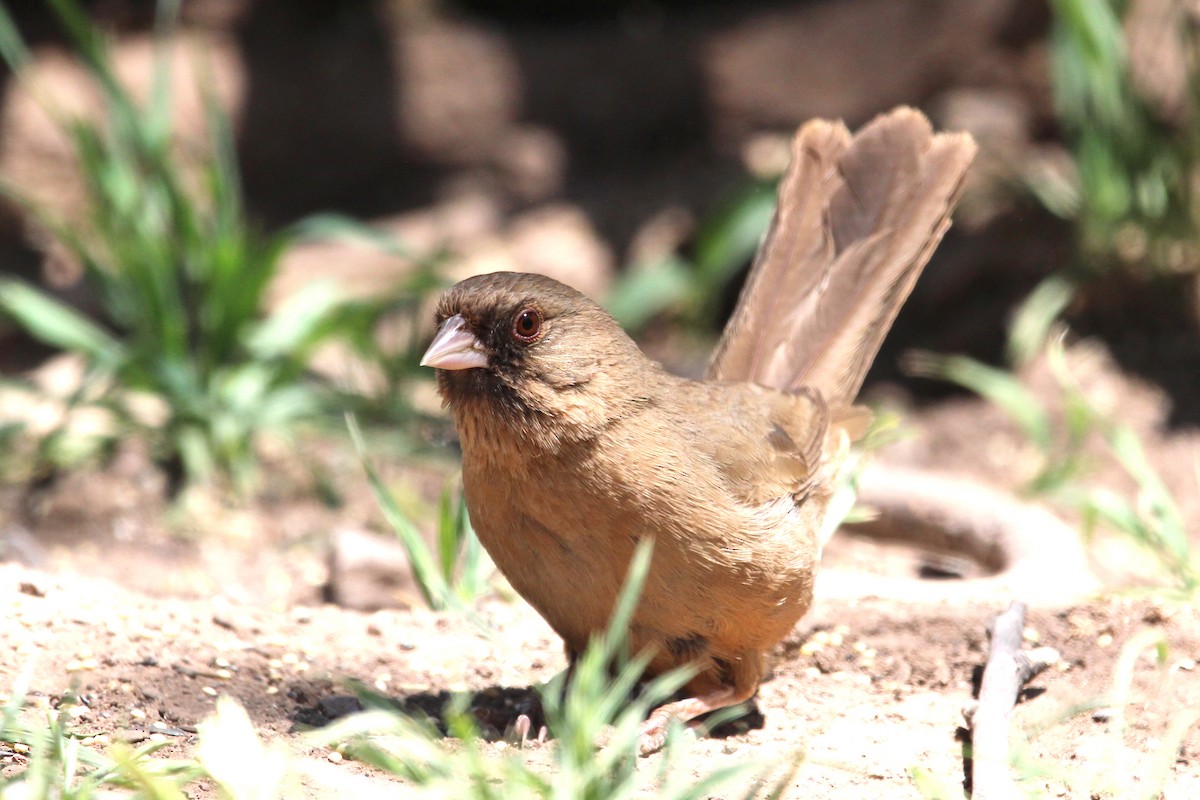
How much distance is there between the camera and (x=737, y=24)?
8.25m

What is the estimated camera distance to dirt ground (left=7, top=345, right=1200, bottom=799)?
324 cm

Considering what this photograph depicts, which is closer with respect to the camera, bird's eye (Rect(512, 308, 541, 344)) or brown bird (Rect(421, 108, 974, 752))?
brown bird (Rect(421, 108, 974, 752))

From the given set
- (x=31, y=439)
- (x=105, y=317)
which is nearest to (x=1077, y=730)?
(x=31, y=439)

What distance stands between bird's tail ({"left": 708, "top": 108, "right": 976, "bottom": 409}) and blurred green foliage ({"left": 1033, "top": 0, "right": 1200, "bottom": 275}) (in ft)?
7.47

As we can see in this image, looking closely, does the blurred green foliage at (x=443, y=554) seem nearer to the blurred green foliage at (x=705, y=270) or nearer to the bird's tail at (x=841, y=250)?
the bird's tail at (x=841, y=250)

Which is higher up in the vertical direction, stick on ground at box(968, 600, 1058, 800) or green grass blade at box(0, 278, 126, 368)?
green grass blade at box(0, 278, 126, 368)

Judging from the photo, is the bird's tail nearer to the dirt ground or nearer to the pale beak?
the dirt ground

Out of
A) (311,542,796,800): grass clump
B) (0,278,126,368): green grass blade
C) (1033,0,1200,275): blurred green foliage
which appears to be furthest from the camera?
(1033,0,1200,275): blurred green foliage

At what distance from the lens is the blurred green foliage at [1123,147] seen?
636 centimetres

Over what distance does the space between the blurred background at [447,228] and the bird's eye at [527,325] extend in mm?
919

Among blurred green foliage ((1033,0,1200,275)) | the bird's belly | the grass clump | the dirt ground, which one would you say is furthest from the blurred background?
the grass clump

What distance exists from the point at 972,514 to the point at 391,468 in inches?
94.4

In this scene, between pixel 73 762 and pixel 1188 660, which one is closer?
pixel 73 762

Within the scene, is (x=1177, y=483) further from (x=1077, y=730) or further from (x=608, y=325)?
(x=608, y=325)
